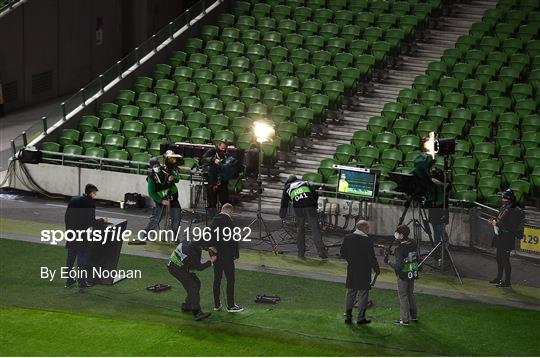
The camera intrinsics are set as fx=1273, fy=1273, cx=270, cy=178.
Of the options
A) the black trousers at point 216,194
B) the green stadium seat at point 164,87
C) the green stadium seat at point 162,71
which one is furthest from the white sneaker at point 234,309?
the green stadium seat at point 162,71

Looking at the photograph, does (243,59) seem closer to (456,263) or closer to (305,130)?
(305,130)

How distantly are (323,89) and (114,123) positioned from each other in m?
5.59

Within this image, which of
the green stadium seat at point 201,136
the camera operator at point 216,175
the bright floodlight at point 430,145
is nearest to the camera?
the bright floodlight at point 430,145

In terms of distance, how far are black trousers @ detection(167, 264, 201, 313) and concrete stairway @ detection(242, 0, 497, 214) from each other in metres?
4.93

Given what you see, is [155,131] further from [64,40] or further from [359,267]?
[359,267]

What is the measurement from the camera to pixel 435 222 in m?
25.7

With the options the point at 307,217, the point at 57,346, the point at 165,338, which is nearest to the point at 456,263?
the point at 307,217

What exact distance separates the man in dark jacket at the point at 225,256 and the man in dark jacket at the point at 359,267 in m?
2.07

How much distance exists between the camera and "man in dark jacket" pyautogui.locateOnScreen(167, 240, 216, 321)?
22688mm

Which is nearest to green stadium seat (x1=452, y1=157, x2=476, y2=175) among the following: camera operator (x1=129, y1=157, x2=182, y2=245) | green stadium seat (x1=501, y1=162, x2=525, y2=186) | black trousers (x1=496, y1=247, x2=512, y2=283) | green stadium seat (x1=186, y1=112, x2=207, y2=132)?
green stadium seat (x1=501, y1=162, x2=525, y2=186)

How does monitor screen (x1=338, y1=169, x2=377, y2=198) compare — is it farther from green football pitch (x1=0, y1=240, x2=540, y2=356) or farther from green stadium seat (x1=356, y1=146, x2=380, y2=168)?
green football pitch (x1=0, y1=240, x2=540, y2=356)

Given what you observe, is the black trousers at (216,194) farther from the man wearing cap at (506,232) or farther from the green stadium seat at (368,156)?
the man wearing cap at (506,232)

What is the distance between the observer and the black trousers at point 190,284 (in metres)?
22.8

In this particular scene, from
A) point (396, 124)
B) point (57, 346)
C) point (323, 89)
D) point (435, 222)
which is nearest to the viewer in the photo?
point (57, 346)
